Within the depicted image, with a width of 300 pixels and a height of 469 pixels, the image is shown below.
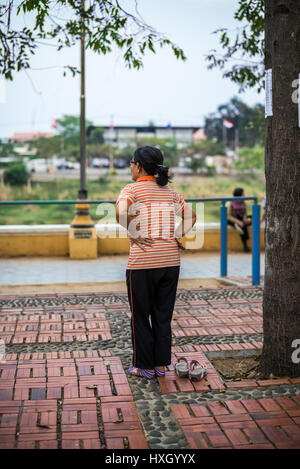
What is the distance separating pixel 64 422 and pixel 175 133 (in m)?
43.9

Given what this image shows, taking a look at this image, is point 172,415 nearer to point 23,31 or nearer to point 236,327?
point 236,327

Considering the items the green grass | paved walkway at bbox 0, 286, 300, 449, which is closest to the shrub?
the green grass

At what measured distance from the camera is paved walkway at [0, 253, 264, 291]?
321 inches

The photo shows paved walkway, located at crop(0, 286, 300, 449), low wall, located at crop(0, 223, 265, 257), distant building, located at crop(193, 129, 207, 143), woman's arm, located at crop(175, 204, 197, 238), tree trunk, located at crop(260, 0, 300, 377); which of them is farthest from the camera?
distant building, located at crop(193, 129, 207, 143)

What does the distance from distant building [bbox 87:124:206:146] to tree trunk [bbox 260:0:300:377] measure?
35979 millimetres

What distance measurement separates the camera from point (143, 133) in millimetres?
44250

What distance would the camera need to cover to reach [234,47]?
7680 millimetres

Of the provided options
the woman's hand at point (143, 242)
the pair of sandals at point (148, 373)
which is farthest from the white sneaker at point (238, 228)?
the woman's hand at point (143, 242)

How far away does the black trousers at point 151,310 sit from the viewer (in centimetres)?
398

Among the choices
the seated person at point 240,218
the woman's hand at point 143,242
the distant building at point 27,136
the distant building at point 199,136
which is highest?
the distant building at point 199,136

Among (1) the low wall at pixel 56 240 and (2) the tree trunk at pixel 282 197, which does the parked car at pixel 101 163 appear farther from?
(2) the tree trunk at pixel 282 197

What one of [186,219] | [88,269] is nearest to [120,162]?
[88,269]

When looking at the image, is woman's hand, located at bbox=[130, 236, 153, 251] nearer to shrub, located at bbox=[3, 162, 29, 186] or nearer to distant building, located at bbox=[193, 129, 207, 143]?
shrub, located at bbox=[3, 162, 29, 186]

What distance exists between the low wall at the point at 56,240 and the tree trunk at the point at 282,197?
6.01 meters
